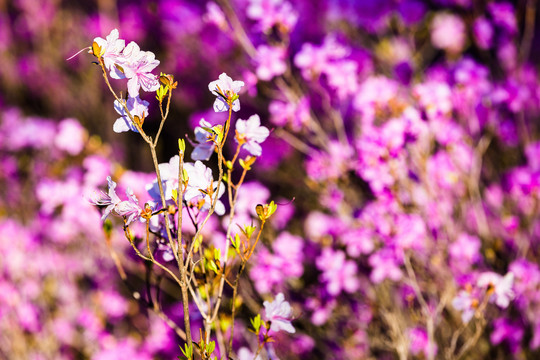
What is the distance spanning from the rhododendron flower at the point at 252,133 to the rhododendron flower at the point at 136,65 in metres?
0.25

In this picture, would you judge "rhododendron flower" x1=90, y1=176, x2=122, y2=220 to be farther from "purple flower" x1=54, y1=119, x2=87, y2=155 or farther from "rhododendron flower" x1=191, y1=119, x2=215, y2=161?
"purple flower" x1=54, y1=119, x2=87, y2=155

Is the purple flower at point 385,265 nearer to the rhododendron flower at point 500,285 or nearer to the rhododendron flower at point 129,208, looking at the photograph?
the rhododendron flower at point 500,285

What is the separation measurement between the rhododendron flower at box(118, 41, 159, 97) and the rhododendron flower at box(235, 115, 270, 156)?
248 mm

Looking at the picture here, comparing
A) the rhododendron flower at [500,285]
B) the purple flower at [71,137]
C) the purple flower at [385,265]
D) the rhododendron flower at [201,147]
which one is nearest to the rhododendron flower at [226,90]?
the rhododendron flower at [201,147]

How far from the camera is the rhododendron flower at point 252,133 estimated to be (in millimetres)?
1165

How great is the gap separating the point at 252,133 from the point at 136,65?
0.34 m

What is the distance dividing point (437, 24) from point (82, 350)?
3172mm

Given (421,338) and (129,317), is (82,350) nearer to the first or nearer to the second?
(129,317)

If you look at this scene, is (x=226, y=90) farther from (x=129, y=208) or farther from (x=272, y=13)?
(x=272, y=13)

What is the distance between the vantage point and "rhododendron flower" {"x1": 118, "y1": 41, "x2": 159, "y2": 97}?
0.99m

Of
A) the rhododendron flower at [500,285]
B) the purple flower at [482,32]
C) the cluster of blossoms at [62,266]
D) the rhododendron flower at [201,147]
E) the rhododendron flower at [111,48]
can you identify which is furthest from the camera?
the purple flower at [482,32]

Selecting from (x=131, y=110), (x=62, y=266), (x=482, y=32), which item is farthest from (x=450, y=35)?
(x=62, y=266)

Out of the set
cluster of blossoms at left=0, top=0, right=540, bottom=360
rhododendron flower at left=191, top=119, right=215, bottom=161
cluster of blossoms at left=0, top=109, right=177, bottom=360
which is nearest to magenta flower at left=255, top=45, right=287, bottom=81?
cluster of blossoms at left=0, top=0, right=540, bottom=360

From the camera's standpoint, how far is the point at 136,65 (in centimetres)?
100
